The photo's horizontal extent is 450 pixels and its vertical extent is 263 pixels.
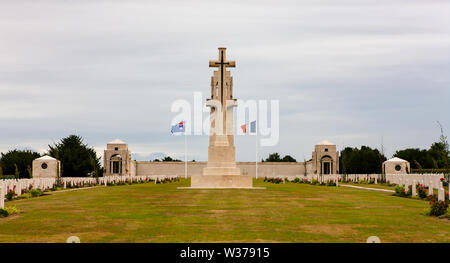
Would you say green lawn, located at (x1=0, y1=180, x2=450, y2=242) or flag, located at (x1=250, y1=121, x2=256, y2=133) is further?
flag, located at (x1=250, y1=121, x2=256, y2=133)

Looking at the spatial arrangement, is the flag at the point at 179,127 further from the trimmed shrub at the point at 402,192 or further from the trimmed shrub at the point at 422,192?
the trimmed shrub at the point at 422,192

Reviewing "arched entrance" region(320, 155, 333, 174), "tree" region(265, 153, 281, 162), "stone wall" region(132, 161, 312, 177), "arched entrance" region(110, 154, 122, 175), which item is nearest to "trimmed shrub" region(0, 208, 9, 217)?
"arched entrance" region(110, 154, 122, 175)

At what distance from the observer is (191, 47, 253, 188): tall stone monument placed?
3114 cm

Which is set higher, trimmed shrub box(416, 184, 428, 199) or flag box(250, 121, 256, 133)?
flag box(250, 121, 256, 133)

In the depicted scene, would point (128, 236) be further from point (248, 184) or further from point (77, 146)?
point (77, 146)

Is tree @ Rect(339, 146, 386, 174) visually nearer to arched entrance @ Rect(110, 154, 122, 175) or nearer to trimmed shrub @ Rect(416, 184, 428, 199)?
arched entrance @ Rect(110, 154, 122, 175)

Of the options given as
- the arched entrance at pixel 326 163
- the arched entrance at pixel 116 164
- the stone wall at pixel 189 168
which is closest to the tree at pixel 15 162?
the arched entrance at pixel 116 164

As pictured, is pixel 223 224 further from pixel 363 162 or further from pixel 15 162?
pixel 363 162

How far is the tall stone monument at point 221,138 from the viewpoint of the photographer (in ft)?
102

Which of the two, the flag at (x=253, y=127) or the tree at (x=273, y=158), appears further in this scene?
the tree at (x=273, y=158)

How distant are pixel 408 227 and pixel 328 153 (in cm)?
5852
